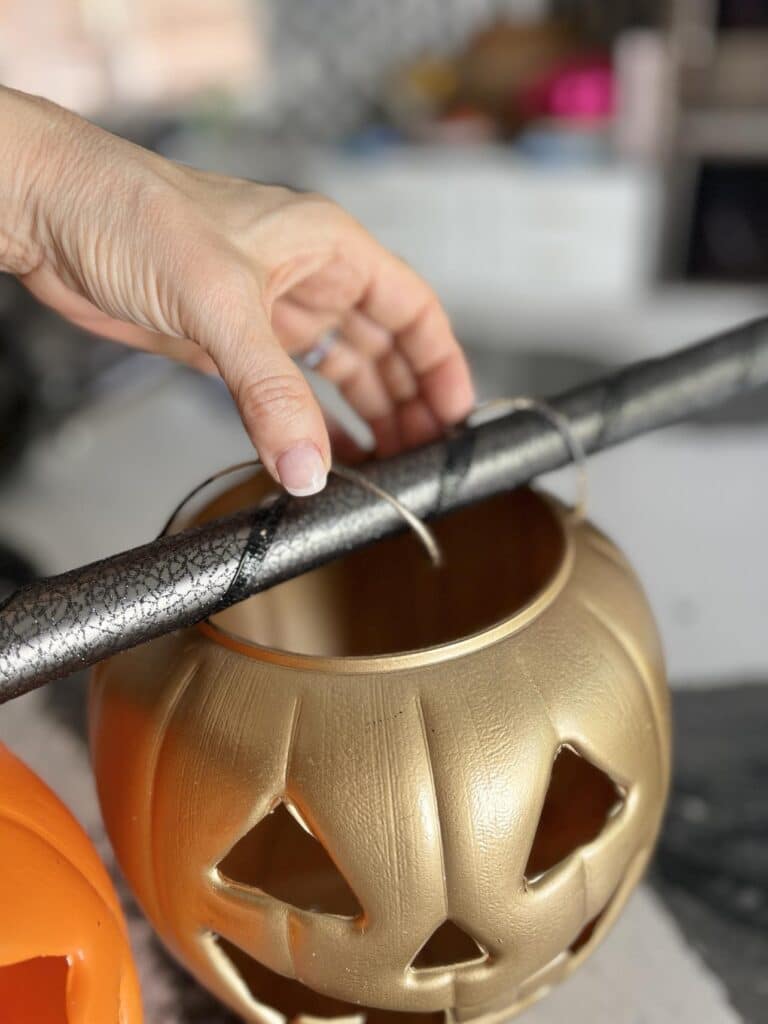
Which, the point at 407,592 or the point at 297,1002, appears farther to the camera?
the point at 407,592

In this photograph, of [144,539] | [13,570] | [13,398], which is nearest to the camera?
[13,570]

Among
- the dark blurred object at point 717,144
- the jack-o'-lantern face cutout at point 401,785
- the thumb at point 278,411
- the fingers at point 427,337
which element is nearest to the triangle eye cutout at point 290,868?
the jack-o'-lantern face cutout at point 401,785

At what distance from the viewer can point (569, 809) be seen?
0.59m

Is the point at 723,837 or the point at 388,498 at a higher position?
the point at 388,498

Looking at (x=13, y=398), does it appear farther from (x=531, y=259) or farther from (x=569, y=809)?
(x=531, y=259)

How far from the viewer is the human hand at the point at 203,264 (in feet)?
1.65

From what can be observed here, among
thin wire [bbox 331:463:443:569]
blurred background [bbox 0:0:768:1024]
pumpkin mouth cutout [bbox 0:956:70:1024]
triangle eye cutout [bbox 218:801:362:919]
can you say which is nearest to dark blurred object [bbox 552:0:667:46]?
blurred background [bbox 0:0:768:1024]

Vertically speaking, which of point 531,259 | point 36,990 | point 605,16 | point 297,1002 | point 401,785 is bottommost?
point 531,259

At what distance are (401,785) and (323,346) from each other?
1.42 ft

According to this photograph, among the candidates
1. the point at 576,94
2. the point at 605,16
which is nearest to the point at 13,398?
the point at 576,94

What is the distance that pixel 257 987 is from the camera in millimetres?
575

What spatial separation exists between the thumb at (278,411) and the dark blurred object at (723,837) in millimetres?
425

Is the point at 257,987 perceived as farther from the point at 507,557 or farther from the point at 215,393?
the point at 215,393

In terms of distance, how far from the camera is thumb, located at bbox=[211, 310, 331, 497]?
49 cm
